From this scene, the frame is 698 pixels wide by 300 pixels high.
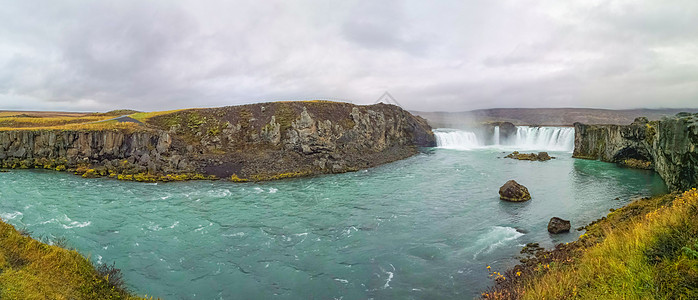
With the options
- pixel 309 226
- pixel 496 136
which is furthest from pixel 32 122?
pixel 496 136

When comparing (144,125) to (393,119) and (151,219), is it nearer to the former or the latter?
(151,219)

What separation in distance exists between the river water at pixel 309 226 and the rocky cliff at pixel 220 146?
348cm

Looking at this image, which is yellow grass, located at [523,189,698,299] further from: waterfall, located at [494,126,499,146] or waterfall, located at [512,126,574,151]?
waterfall, located at [494,126,499,146]

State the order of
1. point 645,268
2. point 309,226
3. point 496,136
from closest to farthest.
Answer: point 645,268 → point 309,226 → point 496,136

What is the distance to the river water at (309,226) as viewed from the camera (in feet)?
40.3

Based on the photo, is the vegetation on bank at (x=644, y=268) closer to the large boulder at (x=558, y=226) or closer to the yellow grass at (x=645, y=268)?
the yellow grass at (x=645, y=268)

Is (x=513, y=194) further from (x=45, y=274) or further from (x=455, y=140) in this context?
(x=455, y=140)

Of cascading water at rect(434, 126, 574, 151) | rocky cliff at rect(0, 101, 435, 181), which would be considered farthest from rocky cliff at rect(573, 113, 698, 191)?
rocky cliff at rect(0, 101, 435, 181)

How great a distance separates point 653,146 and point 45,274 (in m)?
46.7

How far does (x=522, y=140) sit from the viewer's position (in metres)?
72.8

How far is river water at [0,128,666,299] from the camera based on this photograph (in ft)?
40.3

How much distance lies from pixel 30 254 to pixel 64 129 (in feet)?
145

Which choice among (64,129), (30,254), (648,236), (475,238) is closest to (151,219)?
(30,254)

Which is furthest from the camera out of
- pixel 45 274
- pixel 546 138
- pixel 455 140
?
pixel 455 140
